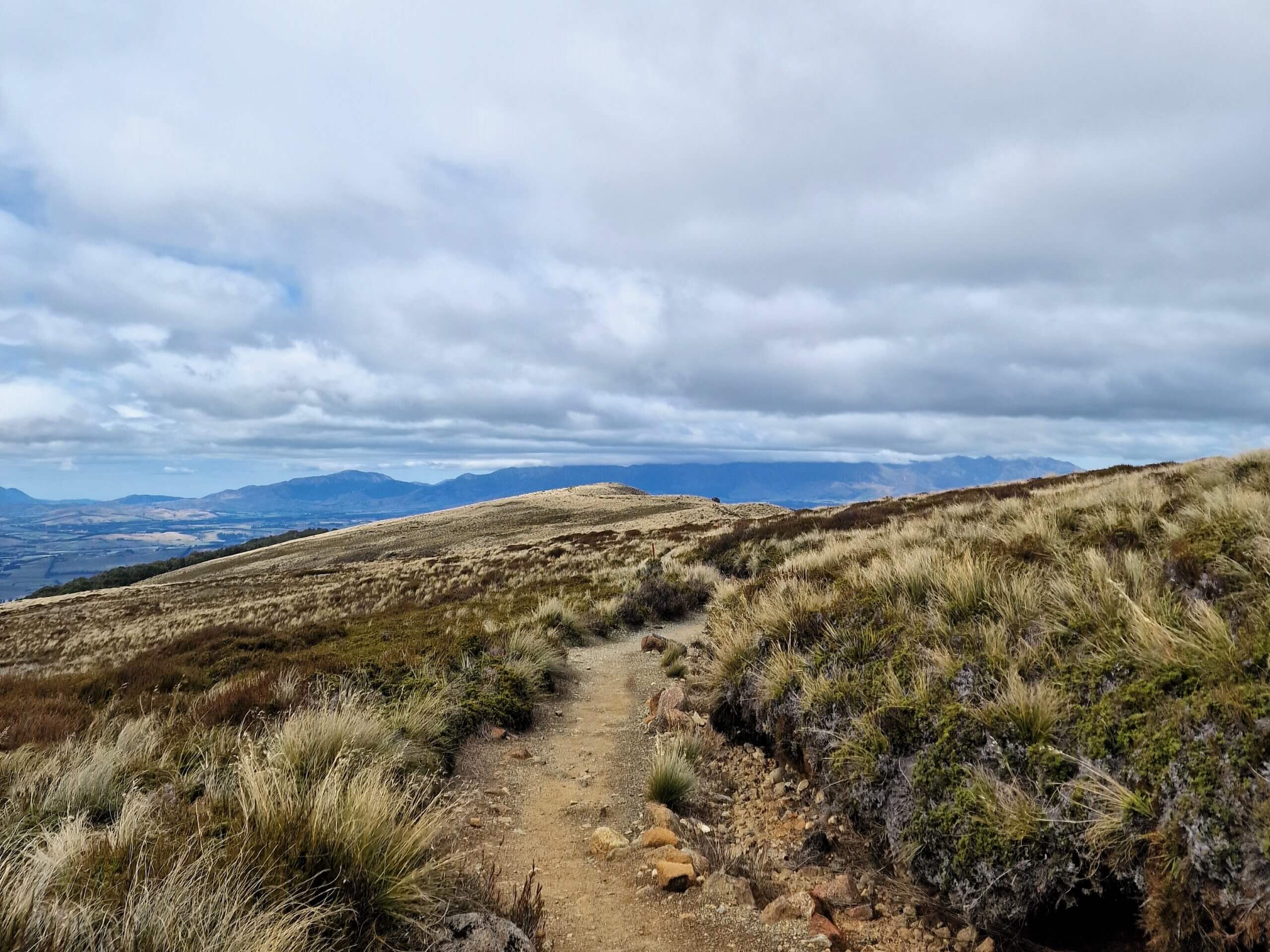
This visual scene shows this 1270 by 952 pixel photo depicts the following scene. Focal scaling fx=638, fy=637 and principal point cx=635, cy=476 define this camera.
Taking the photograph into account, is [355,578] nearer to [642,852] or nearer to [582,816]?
[582,816]

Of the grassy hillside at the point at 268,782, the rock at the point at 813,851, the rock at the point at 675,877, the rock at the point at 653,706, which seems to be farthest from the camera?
the rock at the point at 653,706

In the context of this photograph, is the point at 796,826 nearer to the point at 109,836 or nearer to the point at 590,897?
the point at 590,897

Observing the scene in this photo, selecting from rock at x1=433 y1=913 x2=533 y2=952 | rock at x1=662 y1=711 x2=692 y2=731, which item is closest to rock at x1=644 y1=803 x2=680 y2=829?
rock at x1=662 y1=711 x2=692 y2=731

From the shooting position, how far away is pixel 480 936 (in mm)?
3385

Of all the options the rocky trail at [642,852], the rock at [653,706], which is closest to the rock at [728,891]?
the rocky trail at [642,852]

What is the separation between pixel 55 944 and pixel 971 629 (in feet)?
20.7

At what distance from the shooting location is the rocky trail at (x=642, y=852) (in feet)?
13.7

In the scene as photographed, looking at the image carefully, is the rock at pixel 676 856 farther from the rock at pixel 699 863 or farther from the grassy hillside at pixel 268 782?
the grassy hillside at pixel 268 782

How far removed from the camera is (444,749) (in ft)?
23.7

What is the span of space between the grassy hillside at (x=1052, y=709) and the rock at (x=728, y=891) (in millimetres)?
1089

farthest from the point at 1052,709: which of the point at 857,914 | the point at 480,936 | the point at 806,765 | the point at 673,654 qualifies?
the point at 673,654

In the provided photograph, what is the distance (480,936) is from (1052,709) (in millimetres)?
3892

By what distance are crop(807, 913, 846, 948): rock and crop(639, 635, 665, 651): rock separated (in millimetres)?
9154

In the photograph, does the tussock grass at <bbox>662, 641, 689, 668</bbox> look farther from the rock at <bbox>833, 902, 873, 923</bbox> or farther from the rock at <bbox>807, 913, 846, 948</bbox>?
the rock at <bbox>807, 913, 846, 948</bbox>
